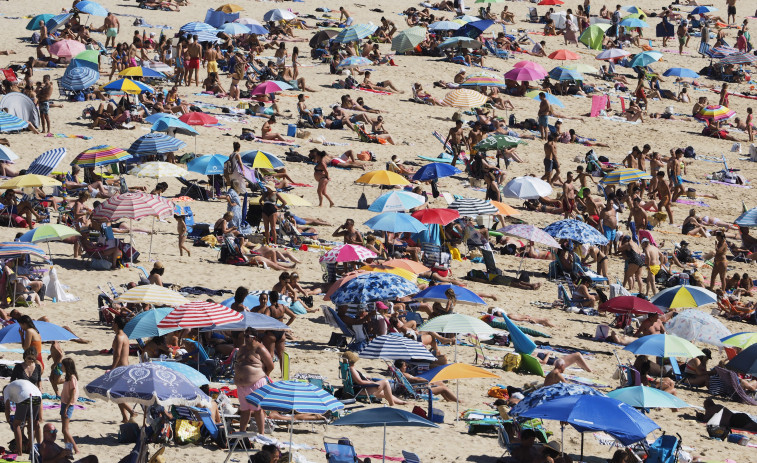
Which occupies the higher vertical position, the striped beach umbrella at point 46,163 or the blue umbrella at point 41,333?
the blue umbrella at point 41,333

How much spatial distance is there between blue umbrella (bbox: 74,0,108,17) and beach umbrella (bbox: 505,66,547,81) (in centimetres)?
1258

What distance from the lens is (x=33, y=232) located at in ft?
56.5

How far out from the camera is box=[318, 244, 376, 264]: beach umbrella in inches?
682

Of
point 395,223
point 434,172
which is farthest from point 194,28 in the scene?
point 395,223

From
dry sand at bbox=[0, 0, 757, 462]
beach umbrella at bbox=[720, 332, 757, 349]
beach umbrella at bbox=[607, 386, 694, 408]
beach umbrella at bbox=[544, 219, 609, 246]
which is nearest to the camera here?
dry sand at bbox=[0, 0, 757, 462]

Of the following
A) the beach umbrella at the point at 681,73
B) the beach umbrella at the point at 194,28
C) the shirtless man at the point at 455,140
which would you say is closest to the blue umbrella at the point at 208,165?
the shirtless man at the point at 455,140

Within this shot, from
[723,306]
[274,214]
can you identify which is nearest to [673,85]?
[723,306]

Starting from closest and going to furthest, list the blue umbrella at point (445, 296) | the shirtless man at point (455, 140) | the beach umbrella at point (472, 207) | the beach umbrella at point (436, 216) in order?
the blue umbrella at point (445, 296), the beach umbrella at point (436, 216), the beach umbrella at point (472, 207), the shirtless man at point (455, 140)

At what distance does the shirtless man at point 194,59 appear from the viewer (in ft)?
97.1

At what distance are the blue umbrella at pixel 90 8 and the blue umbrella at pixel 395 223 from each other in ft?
61.8

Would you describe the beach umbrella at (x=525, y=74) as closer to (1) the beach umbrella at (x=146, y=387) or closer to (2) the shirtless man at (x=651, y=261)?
(2) the shirtless man at (x=651, y=261)

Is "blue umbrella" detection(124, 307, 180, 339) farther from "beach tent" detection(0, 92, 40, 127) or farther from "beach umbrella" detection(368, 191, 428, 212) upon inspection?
"beach tent" detection(0, 92, 40, 127)

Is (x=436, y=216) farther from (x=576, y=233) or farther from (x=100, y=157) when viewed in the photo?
(x=100, y=157)

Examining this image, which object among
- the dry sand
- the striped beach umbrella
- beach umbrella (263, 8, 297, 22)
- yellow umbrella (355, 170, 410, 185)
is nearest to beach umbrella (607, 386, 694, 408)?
the dry sand
